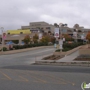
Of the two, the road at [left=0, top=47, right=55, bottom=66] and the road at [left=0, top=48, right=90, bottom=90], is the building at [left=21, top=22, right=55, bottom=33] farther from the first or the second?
the road at [left=0, top=48, right=90, bottom=90]

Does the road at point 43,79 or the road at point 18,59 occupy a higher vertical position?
the road at point 43,79

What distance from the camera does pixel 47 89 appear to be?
965 centimetres

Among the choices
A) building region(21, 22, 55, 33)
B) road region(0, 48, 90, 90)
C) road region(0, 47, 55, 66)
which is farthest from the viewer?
building region(21, 22, 55, 33)

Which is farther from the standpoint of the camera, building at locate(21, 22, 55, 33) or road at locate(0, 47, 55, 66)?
building at locate(21, 22, 55, 33)

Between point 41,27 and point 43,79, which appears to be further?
point 41,27

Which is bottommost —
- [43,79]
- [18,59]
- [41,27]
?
[18,59]

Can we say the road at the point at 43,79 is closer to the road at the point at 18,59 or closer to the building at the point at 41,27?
the road at the point at 18,59

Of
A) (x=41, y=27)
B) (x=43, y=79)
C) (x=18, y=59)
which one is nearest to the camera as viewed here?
(x=43, y=79)

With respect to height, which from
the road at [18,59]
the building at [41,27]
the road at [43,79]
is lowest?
the road at [18,59]

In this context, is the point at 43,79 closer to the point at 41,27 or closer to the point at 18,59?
the point at 18,59

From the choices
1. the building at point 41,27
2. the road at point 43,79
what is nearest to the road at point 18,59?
the road at point 43,79

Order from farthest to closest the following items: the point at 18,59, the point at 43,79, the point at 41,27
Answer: the point at 41,27 < the point at 18,59 < the point at 43,79

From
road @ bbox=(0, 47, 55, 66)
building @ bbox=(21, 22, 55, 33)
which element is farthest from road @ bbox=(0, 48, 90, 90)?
building @ bbox=(21, 22, 55, 33)

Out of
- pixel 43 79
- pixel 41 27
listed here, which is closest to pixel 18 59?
pixel 43 79
